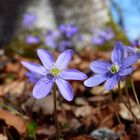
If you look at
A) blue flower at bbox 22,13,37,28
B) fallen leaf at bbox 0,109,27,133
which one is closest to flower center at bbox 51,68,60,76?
fallen leaf at bbox 0,109,27,133

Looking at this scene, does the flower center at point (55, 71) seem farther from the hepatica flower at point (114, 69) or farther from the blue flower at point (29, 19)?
the blue flower at point (29, 19)

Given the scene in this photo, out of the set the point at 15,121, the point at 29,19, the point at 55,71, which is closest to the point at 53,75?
the point at 55,71

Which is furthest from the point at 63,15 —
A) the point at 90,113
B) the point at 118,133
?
the point at 118,133

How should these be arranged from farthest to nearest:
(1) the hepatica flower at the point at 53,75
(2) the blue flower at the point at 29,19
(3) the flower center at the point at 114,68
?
(2) the blue flower at the point at 29,19 → (3) the flower center at the point at 114,68 → (1) the hepatica flower at the point at 53,75

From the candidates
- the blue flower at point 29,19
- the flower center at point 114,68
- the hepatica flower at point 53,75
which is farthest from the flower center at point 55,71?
the blue flower at point 29,19

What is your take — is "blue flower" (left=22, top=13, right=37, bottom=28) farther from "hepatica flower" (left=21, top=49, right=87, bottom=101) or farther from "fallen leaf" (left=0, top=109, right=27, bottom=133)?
"hepatica flower" (left=21, top=49, right=87, bottom=101)

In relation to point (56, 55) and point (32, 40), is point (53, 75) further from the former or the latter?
point (32, 40)

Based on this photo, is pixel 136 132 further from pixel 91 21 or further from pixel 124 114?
pixel 91 21
